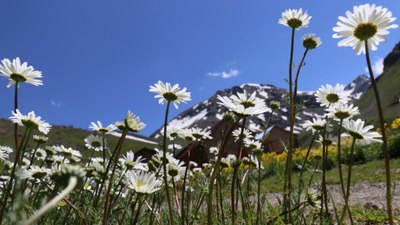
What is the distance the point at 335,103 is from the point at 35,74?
2128 mm

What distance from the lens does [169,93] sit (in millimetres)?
2770

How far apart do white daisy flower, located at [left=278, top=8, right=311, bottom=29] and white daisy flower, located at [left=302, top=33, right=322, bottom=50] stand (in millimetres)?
152

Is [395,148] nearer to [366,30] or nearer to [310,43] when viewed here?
[310,43]

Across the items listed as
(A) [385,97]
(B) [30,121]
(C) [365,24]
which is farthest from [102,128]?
(A) [385,97]

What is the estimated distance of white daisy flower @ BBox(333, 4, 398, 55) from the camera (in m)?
1.89

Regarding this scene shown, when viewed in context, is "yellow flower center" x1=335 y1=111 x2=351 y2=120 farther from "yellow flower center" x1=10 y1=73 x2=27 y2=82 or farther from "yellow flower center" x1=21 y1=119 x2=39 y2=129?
"yellow flower center" x1=10 y1=73 x2=27 y2=82

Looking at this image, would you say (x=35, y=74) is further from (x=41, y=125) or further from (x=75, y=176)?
(x=75, y=176)

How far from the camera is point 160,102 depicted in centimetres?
284

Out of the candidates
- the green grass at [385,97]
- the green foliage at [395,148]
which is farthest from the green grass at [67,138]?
the green foliage at [395,148]

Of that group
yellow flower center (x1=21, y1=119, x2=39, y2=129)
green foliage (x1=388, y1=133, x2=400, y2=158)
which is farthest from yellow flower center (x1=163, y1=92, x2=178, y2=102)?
green foliage (x1=388, y1=133, x2=400, y2=158)

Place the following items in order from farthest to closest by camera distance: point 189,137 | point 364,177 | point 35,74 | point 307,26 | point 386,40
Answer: point 364,177
point 189,137
point 307,26
point 35,74
point 386,40

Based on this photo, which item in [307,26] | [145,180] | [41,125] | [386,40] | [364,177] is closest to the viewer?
[386,40]

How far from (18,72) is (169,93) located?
1055 mm

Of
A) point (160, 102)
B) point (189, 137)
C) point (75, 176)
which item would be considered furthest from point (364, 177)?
point (75, 176)
